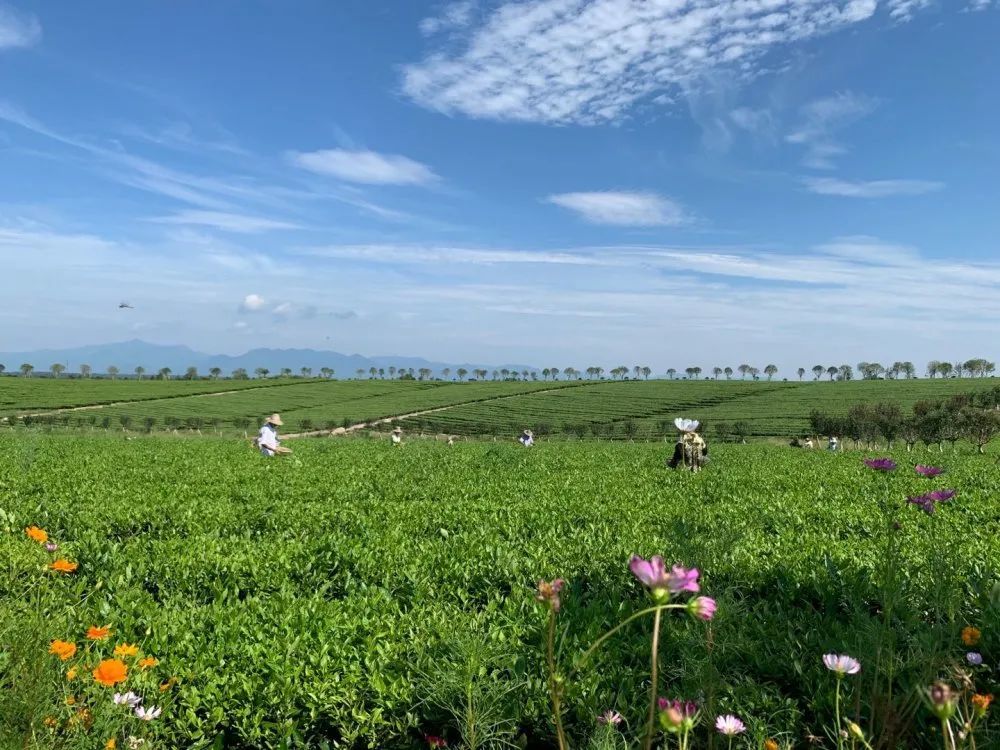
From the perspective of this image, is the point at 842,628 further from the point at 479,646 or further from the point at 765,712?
the point at 479,646

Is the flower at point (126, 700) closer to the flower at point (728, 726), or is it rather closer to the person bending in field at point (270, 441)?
the flower at point (728, 726)

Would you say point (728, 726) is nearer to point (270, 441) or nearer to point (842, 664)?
point (842, 664)

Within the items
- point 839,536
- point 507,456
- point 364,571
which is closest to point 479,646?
point 364,571

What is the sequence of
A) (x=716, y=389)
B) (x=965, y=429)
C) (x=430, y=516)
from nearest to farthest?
1. (x=430, y=516)
2. (x=965, y=429)
3. (x=716, y=389)

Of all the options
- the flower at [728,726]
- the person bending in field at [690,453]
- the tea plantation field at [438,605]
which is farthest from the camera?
the person bending in field at [690,453]

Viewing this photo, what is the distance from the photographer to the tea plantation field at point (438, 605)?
398 cm

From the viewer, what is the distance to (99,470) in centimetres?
1545

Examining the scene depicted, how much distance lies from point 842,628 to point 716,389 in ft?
449

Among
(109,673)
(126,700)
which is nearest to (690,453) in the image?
(126,700)

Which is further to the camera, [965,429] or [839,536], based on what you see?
A: [965,429]

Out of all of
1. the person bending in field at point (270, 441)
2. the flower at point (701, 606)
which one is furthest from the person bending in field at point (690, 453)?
the flower at point (701, 606)

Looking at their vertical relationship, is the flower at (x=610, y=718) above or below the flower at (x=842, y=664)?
below

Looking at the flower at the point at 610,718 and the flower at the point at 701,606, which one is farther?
the flower at the point at 610,718

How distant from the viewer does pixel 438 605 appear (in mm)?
6008
